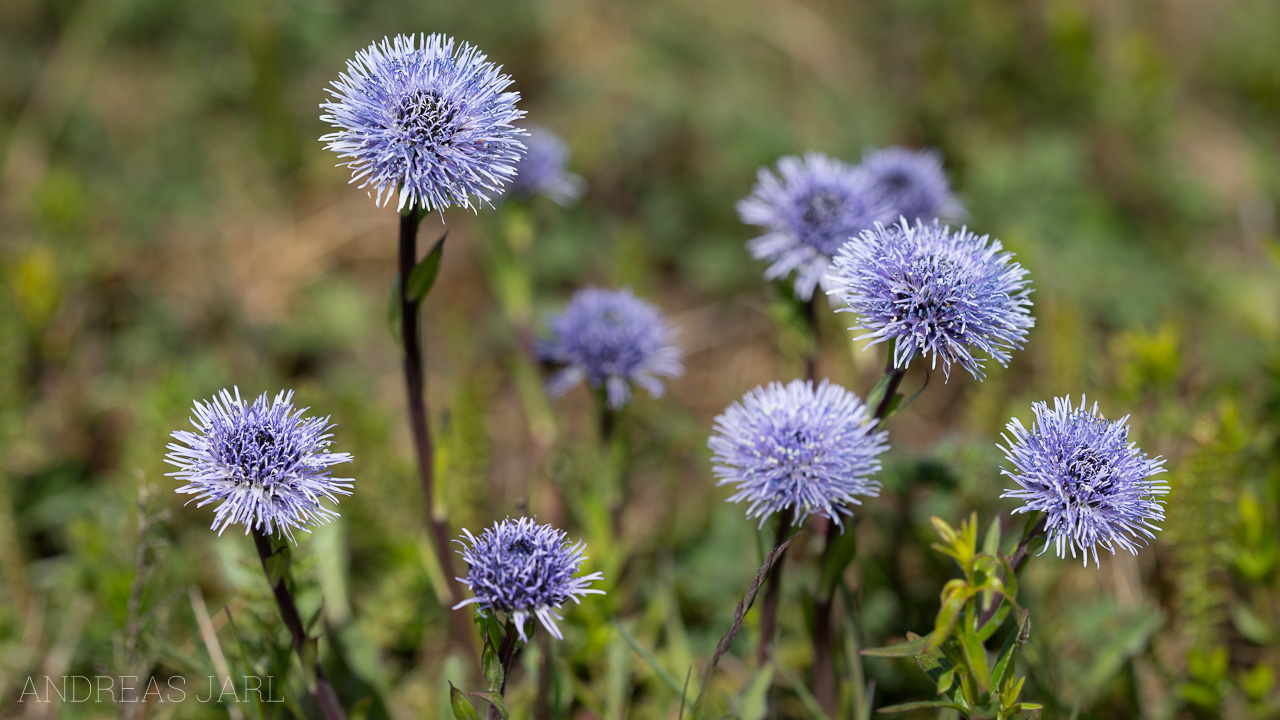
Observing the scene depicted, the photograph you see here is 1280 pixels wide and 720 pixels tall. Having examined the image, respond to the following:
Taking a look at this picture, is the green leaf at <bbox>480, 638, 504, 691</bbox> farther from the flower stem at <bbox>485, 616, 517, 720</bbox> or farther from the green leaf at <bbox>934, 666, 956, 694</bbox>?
the green leaf at <bbox>934, 666, 956, 694</bbox>

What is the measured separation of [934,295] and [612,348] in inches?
45.0

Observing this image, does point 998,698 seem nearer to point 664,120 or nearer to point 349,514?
point 349,514

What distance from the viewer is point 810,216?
8.92ft

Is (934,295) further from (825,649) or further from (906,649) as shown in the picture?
(825,649)

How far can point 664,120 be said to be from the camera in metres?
5.41

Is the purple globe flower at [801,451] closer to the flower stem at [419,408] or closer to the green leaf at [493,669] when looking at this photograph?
the green leaf at [493,669]

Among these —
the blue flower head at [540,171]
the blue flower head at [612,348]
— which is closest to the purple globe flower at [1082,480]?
the blue flower head at [612,348]

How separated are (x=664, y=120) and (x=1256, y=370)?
3.25 meters

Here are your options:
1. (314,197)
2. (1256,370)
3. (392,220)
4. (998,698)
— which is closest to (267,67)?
(314,197)

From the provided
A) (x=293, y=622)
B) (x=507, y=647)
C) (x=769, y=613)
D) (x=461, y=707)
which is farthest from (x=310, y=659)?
(x=769, y=613)

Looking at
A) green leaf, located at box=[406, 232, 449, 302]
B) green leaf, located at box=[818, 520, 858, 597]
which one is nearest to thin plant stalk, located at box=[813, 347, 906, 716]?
green leaf, located at box=[818, 520, 858, 597]

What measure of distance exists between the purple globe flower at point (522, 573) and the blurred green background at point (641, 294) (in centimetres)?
67

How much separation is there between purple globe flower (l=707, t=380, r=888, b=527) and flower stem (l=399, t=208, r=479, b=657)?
0.84 m

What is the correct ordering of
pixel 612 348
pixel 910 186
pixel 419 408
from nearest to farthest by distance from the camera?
1. pixel 419 408
2. pixel 612 348
3. pixel 910 186
